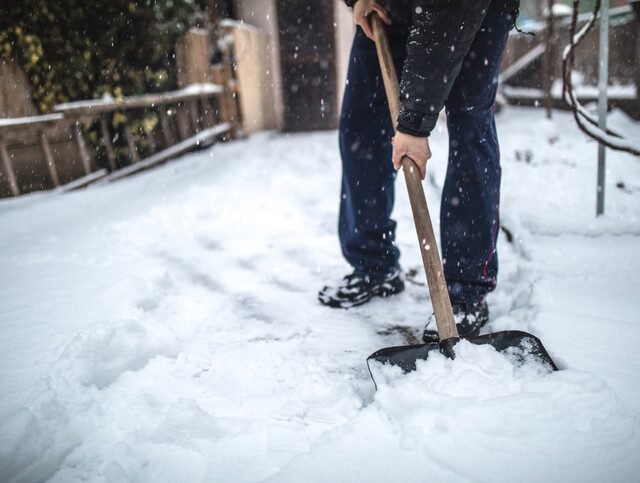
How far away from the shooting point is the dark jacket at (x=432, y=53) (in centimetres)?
109

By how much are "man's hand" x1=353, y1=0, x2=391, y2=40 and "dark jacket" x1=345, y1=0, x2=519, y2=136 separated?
0.77 ft

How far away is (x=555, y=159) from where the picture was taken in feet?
11.6

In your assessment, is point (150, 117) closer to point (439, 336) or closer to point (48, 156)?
point (48, 156)

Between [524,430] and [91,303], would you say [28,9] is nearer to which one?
[91,303]

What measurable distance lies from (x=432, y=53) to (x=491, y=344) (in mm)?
791

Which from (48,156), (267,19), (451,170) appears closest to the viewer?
(451,170)

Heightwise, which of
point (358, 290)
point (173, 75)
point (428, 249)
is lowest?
point (358, 290)

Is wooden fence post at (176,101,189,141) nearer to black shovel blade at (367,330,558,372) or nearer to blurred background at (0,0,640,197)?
blurred background at (0,0,640,197)

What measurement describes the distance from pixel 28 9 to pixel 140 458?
3.76m

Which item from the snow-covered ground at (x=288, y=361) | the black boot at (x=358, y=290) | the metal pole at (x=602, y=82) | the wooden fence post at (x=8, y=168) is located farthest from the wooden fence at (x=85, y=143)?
the metal pole at (x=602, y=82)

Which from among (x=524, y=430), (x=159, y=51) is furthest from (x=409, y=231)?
(x=159, y=51)

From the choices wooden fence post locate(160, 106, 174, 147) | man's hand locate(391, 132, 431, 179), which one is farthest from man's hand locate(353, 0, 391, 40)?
wooden fence post locate(160, 106, 174, 147)

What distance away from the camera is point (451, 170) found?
1420mm

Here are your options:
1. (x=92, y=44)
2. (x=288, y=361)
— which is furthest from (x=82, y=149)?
(x=288, y=361)
